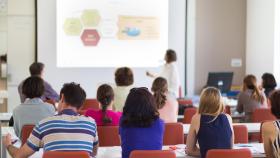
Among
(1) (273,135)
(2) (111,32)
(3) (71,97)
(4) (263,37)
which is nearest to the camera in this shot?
(3) (71,97)

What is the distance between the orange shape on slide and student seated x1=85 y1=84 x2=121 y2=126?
3.79 m

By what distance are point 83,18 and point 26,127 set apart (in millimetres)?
4466

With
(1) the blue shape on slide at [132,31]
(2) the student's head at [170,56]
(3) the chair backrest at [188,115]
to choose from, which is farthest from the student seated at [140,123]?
(1) the blue shape on slide at [132,31]

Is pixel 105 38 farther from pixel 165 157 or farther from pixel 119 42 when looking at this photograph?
pixel 165 157

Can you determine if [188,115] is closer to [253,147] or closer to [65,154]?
[253,147]

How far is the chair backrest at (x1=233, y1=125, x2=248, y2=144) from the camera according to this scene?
442 cm

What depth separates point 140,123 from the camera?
141 inches

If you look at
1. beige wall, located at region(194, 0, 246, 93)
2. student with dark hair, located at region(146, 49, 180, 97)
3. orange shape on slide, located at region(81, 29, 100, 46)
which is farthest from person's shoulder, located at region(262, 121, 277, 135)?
beige wall, located at region(194, 0, 246, 93)

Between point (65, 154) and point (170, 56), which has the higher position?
point (170, 56)

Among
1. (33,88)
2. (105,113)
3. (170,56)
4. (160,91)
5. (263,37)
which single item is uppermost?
(263,37)

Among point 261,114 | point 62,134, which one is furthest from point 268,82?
point 62,134

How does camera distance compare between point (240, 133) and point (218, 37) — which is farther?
point (218, 37)

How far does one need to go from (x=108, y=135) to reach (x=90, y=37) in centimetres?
434

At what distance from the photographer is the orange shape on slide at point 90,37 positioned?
27.8ft
